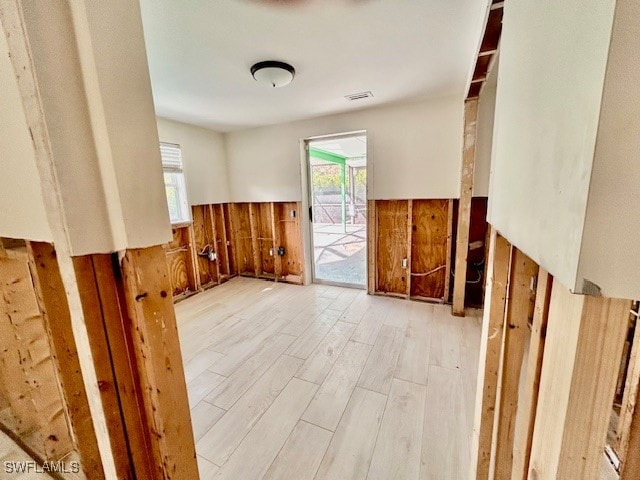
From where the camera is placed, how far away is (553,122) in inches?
15.8

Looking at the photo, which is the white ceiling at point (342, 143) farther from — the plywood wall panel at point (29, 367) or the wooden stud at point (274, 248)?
the plywood wall panel at point (29, 367)

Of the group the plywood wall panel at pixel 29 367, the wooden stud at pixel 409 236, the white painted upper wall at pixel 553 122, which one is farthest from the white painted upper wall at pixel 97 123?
the wooden stud at pixel 409 236

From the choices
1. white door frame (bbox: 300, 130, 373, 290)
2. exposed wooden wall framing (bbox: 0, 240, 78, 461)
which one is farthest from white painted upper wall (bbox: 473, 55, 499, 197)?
exposed wooden wall framing (bbox: 0, 240, 78, 461)

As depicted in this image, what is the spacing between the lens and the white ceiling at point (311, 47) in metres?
1.46

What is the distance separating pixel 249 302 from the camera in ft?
11.8

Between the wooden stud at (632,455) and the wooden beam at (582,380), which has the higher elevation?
the wooden beam at (582,380)

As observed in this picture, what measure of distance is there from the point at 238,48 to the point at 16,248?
1.72m

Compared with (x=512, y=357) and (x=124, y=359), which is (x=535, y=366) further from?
(x=124, y=359)

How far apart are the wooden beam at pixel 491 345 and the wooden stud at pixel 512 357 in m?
0.08

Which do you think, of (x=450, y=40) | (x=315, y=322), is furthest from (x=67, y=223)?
(x=315, y=322)

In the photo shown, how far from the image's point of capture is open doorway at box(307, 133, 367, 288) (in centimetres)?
432

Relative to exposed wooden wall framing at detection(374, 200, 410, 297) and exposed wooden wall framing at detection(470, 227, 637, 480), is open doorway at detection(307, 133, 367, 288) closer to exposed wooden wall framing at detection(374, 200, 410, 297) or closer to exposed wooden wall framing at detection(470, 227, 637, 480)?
exposed wooden wall framing at detection(374, 200, 410, 297)

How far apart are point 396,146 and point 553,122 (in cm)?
304

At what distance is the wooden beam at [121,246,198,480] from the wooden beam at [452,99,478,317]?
9.49 feet
